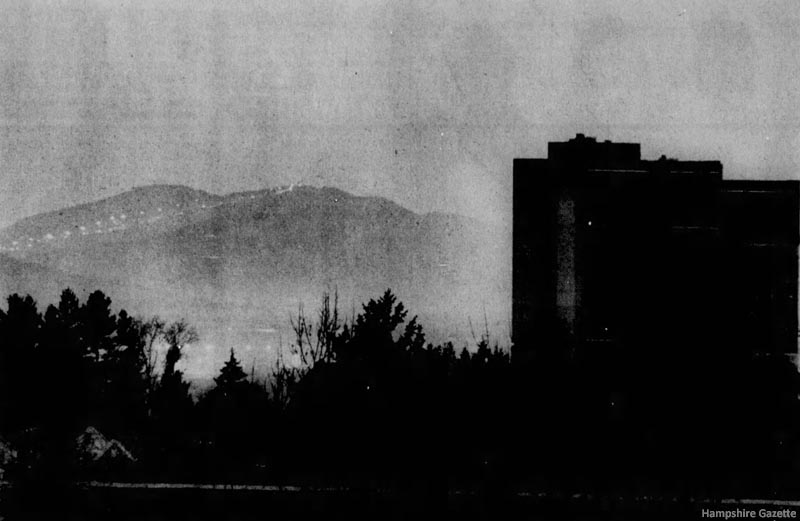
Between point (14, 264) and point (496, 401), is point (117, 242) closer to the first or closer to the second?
point (14, 264)

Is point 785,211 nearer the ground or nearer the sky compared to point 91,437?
nearer the sky

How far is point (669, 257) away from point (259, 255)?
349 inches

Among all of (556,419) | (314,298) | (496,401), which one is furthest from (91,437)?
(314,298)

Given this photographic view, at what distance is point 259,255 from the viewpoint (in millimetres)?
15656

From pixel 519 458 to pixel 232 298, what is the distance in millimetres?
8573

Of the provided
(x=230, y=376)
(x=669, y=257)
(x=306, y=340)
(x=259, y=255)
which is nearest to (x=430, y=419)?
(x=230, y=376)

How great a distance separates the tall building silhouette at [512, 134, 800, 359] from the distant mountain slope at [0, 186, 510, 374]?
146 cm

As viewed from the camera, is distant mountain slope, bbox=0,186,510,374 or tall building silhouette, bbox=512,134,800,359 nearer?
tall building silhouette, bbox=512,134,800,359

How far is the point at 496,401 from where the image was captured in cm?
901

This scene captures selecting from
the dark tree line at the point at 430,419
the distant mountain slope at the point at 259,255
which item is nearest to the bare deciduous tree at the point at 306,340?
the distant mountain slope at the point at 259,255

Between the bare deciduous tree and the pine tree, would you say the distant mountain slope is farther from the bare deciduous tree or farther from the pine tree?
the pine tree

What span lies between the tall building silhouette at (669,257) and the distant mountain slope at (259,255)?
4.78 feet

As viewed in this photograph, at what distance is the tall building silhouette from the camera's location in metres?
9.78

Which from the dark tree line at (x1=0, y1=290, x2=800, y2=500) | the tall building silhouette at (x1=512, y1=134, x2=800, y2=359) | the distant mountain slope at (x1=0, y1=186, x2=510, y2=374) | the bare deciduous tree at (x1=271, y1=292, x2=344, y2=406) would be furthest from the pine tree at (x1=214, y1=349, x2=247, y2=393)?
the bare deciduous tree at (x1=271, y1=292, x2=344, y2=406)
